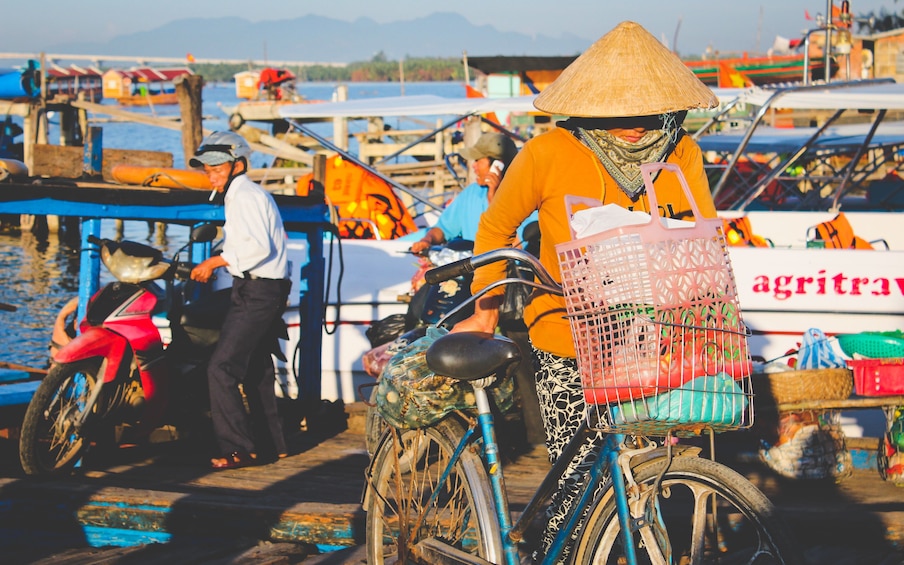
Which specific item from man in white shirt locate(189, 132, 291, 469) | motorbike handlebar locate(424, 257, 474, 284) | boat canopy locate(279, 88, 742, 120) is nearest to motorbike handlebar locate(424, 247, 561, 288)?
motorbike handlebar locate(424, 257, 474, 284)

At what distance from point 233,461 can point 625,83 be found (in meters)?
3.81

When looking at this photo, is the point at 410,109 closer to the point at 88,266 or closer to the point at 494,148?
the point at 494,148

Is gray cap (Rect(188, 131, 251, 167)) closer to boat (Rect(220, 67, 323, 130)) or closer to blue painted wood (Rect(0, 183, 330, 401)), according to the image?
blue painted wood (Rect(0, 183, 330, 401))

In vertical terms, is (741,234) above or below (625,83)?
below

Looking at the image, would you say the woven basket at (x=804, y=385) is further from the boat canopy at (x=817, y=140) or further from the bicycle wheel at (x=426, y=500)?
the boat canopy at (x=817, y=140)

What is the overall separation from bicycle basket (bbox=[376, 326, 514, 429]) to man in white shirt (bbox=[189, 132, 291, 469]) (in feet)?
8.29

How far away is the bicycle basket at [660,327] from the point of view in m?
2.53

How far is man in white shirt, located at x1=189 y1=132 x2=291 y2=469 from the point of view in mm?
5742

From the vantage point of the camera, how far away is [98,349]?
570cm

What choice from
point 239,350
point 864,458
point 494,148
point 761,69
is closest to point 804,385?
point 864,458

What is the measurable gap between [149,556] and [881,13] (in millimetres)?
43646

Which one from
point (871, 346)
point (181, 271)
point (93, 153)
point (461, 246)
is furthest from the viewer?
point (93, 153)

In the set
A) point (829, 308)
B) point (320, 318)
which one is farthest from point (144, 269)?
point (829, 308)

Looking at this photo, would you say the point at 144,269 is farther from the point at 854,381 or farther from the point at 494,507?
the point at 854,381
